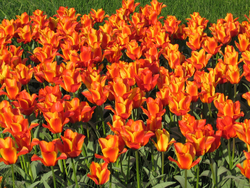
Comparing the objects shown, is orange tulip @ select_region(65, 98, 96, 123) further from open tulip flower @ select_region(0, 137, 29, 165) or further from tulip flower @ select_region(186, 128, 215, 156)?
tulip flower @ select_region(186, 128, 215, 156)

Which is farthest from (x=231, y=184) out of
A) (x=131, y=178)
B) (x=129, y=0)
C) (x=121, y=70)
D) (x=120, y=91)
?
(x=129, y=0)

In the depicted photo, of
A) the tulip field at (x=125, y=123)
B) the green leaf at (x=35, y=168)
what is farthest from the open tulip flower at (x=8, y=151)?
the green leaf at (x=35, y=168)

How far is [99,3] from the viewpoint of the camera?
251 inches

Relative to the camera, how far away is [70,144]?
181 centimetres

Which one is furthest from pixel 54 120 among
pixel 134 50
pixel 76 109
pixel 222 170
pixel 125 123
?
pixel 134 50

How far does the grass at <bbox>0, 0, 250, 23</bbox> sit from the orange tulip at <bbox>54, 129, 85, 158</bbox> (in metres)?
4.43

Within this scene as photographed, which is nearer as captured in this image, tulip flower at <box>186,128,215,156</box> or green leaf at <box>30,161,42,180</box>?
tulip flower at <box>186,128,215,156</box>

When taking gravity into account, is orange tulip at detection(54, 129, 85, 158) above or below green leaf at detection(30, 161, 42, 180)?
above

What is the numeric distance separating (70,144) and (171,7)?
17.1 feet

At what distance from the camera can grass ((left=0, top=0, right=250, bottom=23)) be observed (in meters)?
5.87

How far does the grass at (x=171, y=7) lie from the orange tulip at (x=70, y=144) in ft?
14.5

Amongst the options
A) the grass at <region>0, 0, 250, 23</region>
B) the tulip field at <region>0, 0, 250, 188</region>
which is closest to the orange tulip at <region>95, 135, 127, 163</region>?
the tulip field at <region>0, 0, 250, 188</region>

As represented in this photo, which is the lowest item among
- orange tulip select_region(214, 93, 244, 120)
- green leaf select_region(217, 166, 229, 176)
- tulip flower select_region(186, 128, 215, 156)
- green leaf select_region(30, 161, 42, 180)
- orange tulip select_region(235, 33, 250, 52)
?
green leaf select_region(217, 166, 229, 176)

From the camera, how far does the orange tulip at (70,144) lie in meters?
1.80
